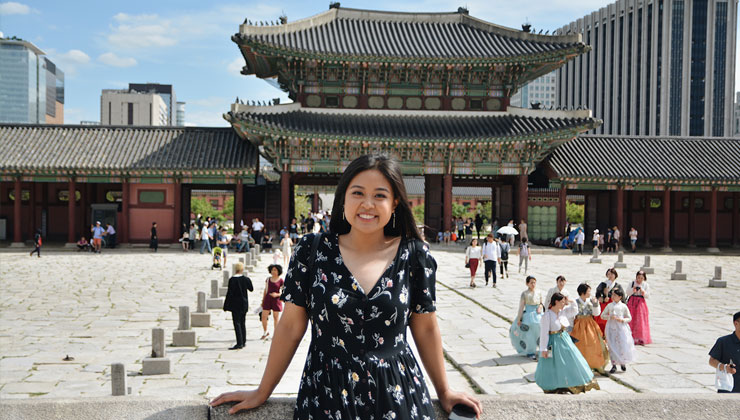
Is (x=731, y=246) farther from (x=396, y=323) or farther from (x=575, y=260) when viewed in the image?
(x=396, y=323)

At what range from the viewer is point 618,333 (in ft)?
27.9

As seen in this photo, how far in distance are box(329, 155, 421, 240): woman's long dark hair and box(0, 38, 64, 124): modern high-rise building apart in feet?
481

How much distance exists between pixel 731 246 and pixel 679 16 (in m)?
68.4

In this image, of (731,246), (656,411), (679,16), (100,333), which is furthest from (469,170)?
(679,16)

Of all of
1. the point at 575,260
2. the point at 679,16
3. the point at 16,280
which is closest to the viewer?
the point at 16,280

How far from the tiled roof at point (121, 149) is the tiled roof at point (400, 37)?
5.52 m

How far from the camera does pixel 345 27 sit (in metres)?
32.7

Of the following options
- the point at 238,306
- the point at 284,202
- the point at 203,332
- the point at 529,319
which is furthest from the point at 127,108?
the point at 529,319

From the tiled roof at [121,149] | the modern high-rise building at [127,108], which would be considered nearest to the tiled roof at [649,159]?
the tiled roof at [121,149]

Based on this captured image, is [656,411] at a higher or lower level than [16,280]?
higher

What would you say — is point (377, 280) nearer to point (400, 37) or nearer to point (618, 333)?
point (618, 333)

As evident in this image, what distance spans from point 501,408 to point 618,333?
6135 mm

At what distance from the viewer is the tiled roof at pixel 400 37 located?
29594 mm

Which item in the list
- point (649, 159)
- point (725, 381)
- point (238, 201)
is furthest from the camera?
point (649, 159)
